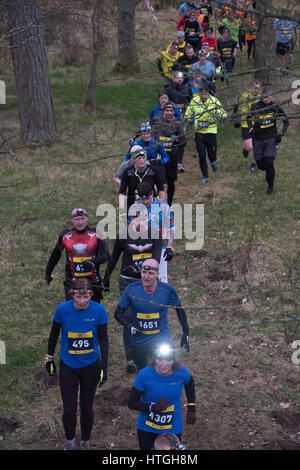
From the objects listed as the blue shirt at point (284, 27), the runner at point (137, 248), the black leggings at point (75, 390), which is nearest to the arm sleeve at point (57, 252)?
the runner at point (137, 248)

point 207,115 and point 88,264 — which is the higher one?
point 207,115

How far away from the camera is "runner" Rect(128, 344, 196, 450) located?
6.22 meters

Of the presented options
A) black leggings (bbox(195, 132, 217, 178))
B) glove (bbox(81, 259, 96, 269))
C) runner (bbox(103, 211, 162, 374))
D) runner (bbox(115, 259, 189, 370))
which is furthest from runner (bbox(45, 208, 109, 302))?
black leggings (bbox(195, 132, 217, 178))

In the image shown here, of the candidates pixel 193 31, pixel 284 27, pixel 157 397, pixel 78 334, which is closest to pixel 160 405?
pixel 157 397

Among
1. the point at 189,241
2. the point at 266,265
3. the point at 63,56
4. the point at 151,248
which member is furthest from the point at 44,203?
the point at 63,56

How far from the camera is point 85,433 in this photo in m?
6.94

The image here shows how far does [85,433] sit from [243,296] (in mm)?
4243

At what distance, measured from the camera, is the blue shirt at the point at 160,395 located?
6.25 metres

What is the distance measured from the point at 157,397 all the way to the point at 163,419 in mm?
215

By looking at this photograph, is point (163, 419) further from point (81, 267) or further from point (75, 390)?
point (81, 267)

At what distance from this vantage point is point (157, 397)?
6246 millimetres

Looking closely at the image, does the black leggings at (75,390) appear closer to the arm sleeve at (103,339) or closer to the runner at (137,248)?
the arm sleeve at (103,339)

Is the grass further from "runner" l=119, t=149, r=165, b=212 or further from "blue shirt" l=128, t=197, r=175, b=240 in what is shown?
"blue shirt" l=128, t=197, r=175, b=240

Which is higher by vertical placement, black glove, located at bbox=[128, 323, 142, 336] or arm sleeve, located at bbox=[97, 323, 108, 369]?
arm sleeve, located at bbox=[97, 323, 108, 369]
